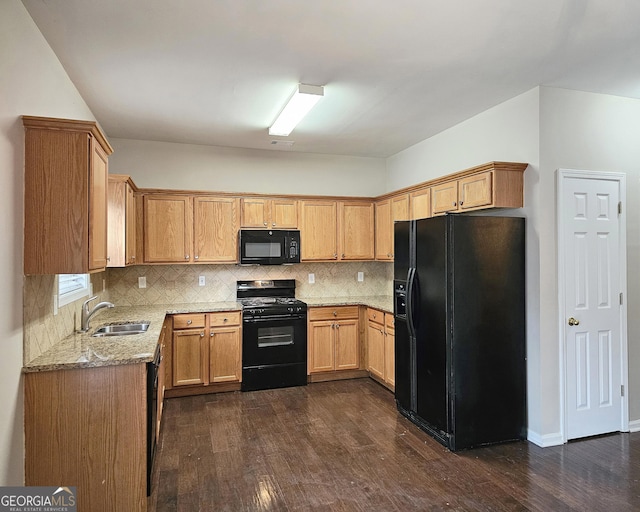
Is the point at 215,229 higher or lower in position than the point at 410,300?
higher

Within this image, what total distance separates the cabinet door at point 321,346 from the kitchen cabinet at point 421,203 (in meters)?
1.61

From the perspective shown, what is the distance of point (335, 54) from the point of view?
8.91 ft

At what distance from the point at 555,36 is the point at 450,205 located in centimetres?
157

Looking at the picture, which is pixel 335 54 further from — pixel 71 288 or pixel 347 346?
pixel 347 346

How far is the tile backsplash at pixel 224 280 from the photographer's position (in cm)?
471

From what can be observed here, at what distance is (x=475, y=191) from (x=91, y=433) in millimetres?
3150

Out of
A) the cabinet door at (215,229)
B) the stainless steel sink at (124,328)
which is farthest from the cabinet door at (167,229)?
the stainless steel sink at (124,328)

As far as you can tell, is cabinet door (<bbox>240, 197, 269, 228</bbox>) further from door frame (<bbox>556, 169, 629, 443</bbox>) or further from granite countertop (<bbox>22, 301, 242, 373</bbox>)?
door frame (<bbox>556, 169, 629, 443</bbox>)

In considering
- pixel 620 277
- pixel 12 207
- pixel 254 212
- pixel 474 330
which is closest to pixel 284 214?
pixel 254 212

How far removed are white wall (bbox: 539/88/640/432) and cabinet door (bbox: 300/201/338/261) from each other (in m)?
2.54

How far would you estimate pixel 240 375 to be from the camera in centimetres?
454

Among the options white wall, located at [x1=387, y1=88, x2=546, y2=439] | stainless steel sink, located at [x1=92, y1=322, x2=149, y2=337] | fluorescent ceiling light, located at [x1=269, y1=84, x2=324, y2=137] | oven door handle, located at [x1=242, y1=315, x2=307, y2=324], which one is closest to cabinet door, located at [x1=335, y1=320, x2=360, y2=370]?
oven door handle, located at [x1=242, y1=315, x2=307, y2=324]

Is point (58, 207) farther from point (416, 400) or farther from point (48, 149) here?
point (416, 400)

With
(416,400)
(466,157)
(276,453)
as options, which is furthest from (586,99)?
(276,453)
